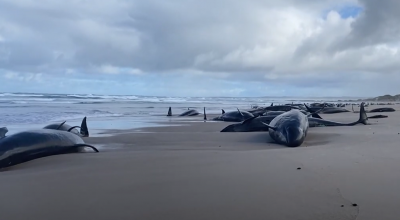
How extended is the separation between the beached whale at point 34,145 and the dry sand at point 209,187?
0.74 ft

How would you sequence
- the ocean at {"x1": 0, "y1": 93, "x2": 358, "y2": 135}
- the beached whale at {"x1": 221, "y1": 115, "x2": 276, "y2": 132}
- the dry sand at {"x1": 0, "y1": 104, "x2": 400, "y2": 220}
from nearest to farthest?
the dry sand at {"x1": 0, "y1": 104, "x2": 400, "y2": 220}, the beached whale at {"x1": 221, "y1": 115, "x2": 276, "y2": 132}, the ocean at {"x1": 0, "y1": 93, "x2": 358, "y2": 135}

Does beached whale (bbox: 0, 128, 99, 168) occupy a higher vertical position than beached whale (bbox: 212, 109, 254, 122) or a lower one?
higher

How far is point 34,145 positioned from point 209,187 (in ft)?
10.1

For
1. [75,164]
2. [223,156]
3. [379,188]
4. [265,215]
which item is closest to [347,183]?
[379,188]

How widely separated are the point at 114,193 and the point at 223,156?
73.7 inches

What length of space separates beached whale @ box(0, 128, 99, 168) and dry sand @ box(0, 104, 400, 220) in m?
0.23

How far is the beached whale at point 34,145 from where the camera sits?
15.1ft

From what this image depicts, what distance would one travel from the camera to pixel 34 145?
4973 millimetres

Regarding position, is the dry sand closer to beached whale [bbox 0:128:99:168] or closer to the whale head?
beached whale [bbox 0:128:99:168]

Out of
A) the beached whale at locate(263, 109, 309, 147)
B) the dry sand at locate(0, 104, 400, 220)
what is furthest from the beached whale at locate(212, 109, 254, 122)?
the dry sand at locate(0, 104, 400, 220)

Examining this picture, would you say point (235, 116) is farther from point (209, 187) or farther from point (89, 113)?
point (209, 187)

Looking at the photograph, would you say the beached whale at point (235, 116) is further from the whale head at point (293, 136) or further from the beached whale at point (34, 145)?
the beached whale at point (34, 145)

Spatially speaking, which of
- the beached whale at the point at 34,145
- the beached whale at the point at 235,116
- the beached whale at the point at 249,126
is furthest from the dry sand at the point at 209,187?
the beached whale at the point at 235,116

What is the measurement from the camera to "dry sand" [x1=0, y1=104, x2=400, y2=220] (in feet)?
7.87
